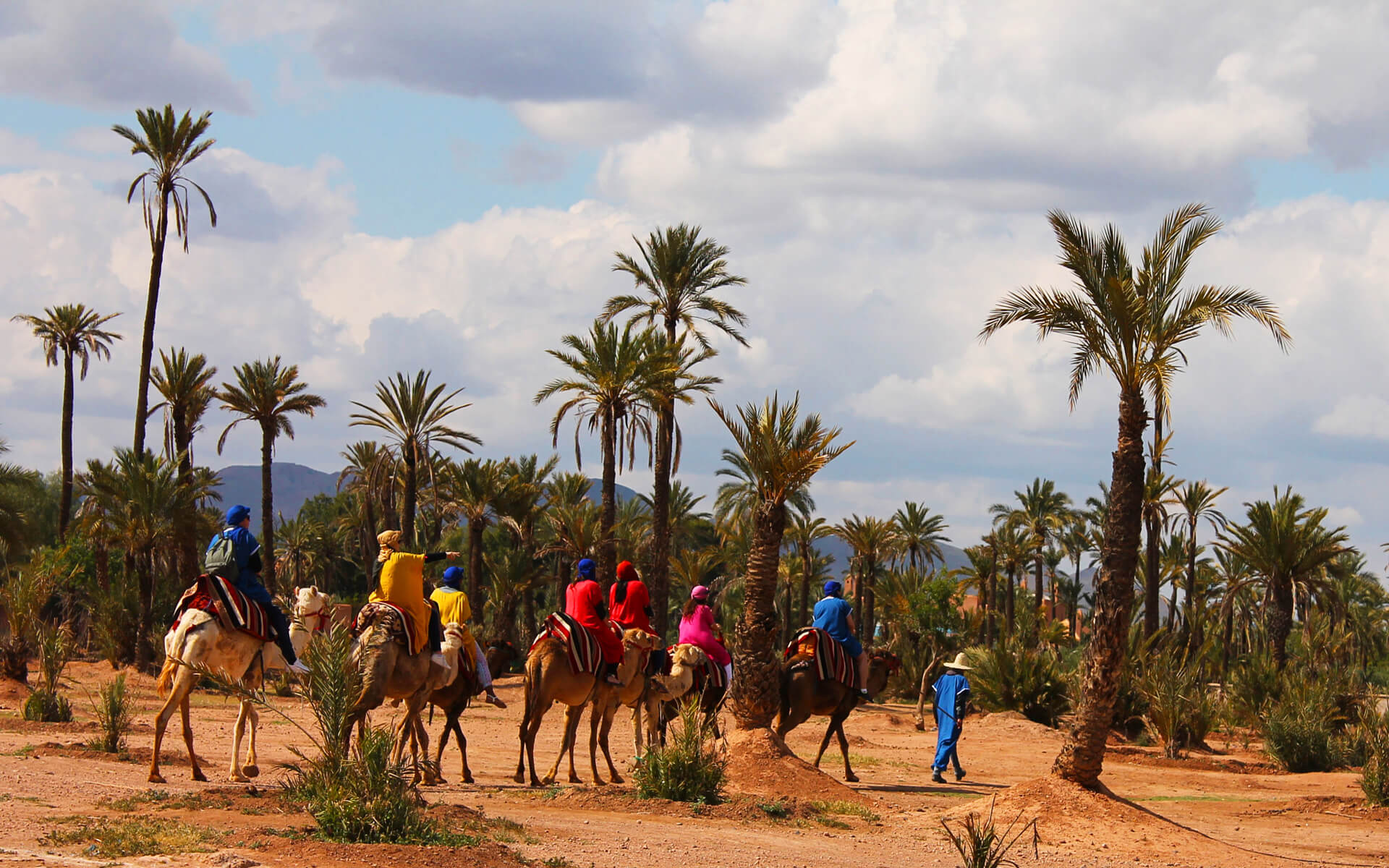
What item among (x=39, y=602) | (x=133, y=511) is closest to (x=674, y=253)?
(x=133, y=511)

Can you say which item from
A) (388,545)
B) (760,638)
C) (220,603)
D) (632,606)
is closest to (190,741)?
(220,603)

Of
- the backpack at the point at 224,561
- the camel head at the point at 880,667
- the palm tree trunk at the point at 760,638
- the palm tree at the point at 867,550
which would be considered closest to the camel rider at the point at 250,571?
the backpack at the point at 224,561

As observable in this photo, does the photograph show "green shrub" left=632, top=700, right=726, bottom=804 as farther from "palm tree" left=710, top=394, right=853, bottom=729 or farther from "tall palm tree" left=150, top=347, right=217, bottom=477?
"tall palm tree" left=150, top=347, right=217, bottom=477

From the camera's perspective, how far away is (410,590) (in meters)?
13.0

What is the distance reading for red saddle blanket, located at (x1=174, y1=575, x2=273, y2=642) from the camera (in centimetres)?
1277

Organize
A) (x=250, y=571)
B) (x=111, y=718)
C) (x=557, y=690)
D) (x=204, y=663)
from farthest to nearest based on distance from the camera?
(x=557, y=690)
(x=111, y=718)
(x=250, y=571)
(x=204, y=663)

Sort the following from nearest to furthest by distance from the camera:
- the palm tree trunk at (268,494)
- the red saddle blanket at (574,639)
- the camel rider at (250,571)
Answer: the camel rider at (250,571), the red saddle blanket at (574,639), the palm tree trunk at (268,494)

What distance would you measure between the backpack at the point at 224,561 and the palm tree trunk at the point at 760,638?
6367 millimetres

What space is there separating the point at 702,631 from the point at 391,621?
5.33 meters

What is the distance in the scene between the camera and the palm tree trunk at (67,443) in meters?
46.9

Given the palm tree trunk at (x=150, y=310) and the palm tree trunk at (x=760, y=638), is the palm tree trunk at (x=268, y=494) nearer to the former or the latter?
the palm tree trunk at (x=150, y=310)

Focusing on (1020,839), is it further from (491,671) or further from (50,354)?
(50,354)

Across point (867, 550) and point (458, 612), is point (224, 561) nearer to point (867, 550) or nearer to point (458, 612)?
point (458, 612)

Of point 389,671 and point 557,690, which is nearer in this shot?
point 389,671
